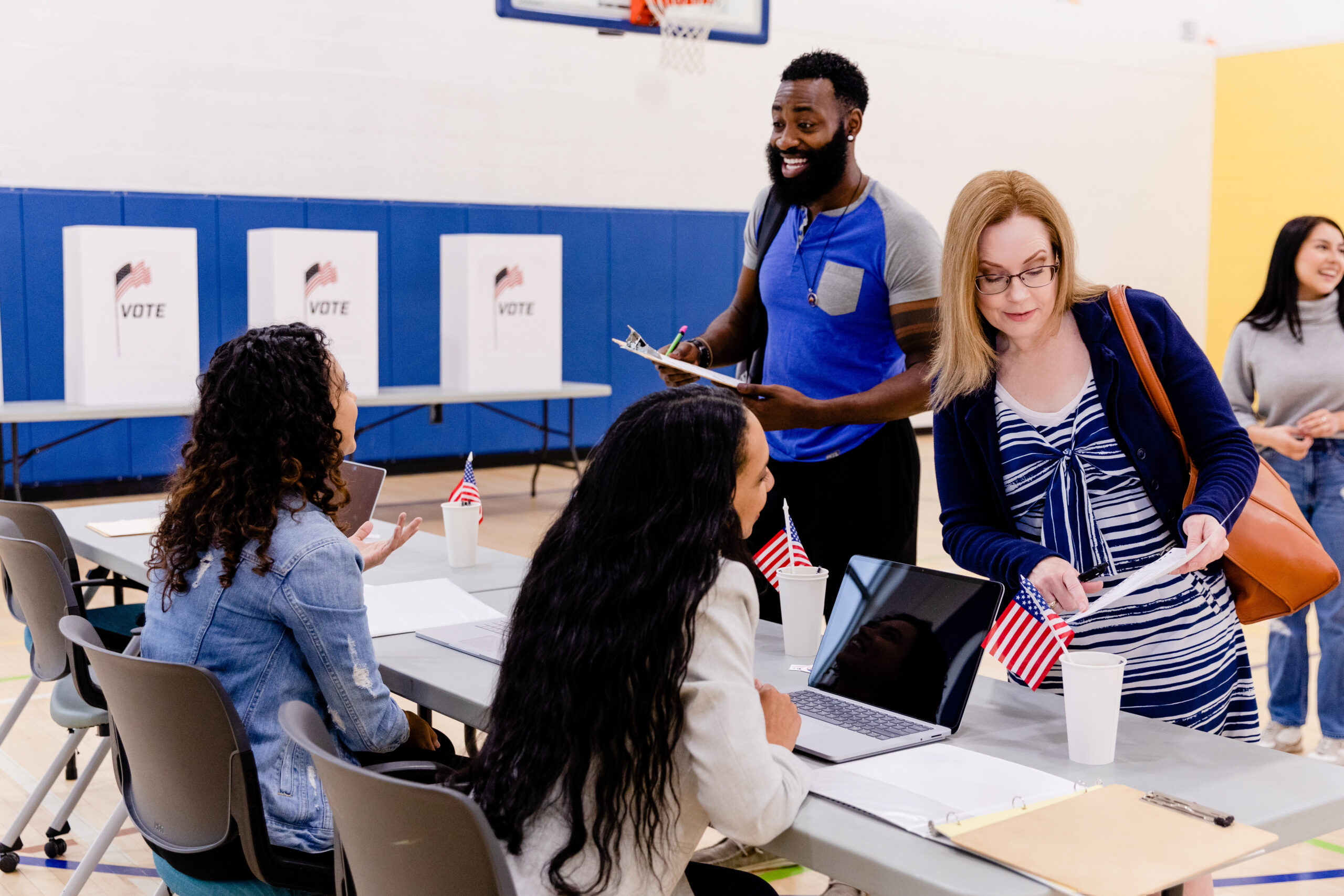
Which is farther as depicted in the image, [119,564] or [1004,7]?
[1004,7]

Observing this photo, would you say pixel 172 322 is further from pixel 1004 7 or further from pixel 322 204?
pixel 1004 7

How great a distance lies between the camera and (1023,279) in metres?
1.85

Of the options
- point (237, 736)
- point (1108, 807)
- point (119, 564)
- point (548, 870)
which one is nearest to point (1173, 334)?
point (1108, 807)

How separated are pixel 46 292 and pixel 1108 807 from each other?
7.23 metres

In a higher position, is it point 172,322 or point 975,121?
point 975,121

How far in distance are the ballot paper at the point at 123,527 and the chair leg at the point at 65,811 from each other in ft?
1.58

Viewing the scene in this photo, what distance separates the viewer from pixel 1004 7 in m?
11.0

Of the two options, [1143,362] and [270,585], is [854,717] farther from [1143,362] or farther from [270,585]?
[270,585]

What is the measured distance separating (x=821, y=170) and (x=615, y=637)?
1683 millimetres

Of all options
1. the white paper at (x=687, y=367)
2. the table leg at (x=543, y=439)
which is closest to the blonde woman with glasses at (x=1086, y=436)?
the white paper at (x=687, y=367)

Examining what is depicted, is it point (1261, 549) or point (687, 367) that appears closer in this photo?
point (1261, 549)

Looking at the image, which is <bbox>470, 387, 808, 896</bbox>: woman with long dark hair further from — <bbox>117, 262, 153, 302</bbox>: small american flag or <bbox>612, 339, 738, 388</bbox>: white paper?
<bbox>117, 262, 153, 302</bbox>: small american flag

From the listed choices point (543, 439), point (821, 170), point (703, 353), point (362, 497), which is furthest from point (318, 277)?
point (821, 170)

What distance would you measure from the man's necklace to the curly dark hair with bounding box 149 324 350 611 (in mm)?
1168
